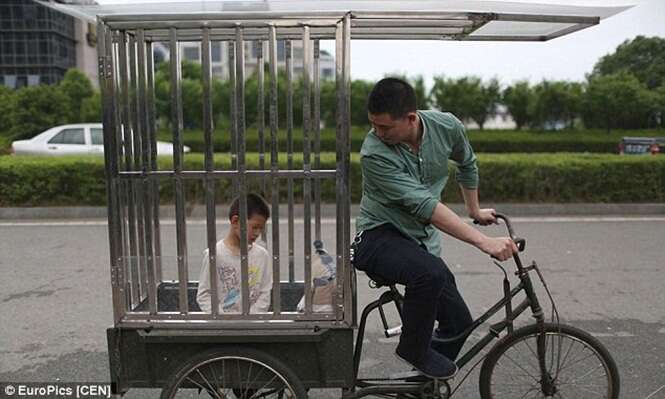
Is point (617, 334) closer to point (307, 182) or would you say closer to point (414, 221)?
point (414, 221)

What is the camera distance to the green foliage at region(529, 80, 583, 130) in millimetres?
22438

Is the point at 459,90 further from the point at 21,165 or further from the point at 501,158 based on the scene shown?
the point at 21,165

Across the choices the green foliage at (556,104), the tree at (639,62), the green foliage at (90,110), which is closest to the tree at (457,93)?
the green foliage at (556,104)

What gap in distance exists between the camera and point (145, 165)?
8.59ft

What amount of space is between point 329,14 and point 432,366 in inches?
58.7

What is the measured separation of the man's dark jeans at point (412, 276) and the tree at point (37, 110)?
67.1 feet

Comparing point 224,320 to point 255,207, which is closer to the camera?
point 224,320

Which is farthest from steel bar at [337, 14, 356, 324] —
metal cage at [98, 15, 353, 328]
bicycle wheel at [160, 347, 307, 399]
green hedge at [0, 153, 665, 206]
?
green hedge at [0, 153, 665, 206]

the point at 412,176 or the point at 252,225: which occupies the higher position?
the point at 412,176

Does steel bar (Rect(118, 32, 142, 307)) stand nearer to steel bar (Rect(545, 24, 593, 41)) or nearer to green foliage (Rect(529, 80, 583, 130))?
steel bar (Rect(545, 24, 593, 41))

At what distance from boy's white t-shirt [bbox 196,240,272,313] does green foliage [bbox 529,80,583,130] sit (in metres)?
21.7

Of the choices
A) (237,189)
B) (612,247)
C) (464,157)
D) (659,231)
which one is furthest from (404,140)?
(659,231)

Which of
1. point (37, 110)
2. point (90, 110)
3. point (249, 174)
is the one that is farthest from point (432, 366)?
point (37, 110)

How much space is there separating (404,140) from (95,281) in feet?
13.0
